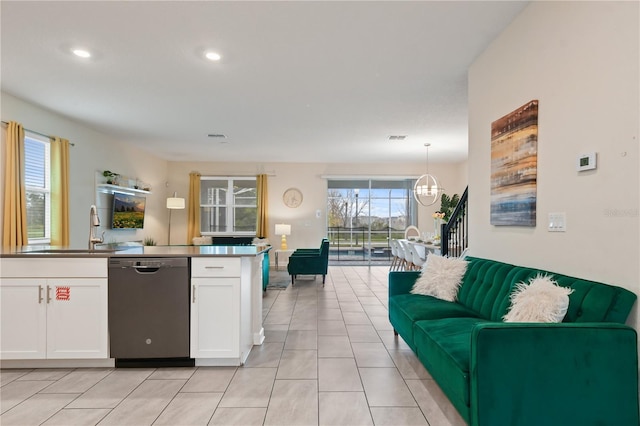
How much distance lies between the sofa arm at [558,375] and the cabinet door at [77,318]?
2832mm

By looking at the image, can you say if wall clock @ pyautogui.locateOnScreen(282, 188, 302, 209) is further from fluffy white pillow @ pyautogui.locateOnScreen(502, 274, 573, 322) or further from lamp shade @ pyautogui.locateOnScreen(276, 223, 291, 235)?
fluffy white pillow @ pyautogui.locateOnScreen(502, 274, 573, 322)

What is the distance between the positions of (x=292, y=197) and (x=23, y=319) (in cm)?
690

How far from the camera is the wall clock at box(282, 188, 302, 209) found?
30.9 feet

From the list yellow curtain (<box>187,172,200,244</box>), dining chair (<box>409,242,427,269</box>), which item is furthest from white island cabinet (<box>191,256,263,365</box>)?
yellow curtain (<box>187,172,200,244</box>)

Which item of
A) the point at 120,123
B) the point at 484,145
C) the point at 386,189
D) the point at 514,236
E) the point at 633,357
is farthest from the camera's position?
the point at 386,189

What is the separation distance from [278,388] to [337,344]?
105 cm

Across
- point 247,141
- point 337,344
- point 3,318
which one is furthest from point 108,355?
point 247,141

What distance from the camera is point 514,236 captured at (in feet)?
9.27

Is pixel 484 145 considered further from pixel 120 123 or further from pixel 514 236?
pixel 120 123

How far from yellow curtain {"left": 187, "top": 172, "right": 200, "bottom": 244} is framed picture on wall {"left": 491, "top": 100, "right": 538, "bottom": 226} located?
25.4 ft

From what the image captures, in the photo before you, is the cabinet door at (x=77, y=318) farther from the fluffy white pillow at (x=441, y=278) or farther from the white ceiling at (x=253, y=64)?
the fluffy white pillow at (x=441, y=278)

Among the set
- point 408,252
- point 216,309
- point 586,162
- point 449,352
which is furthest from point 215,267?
point 408,252

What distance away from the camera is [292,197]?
942cm

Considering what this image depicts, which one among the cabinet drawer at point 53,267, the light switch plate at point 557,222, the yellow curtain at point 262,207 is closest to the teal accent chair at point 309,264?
the yellow curtain at point 262,207
